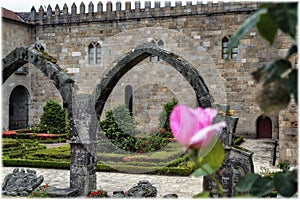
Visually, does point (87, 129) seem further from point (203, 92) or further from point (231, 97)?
point (231, 97)

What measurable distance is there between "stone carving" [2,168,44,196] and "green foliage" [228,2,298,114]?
6089 millimetres

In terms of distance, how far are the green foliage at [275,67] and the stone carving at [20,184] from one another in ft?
20.0

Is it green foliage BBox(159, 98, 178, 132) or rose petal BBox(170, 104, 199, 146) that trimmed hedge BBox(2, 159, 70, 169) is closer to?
green foliage BBox(159, 98, 178, 132)

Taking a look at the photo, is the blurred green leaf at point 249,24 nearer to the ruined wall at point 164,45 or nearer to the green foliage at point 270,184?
the green foliage at point 270,184

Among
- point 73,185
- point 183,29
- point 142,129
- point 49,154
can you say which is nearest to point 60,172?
point 49,154

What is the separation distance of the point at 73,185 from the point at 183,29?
10.8 metres

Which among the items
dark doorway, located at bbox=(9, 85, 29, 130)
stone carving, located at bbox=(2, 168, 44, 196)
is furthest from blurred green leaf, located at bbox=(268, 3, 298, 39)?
dark doorway, located at bbox=(9, 85, 29, 130)

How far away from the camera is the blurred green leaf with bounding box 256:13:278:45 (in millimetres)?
805

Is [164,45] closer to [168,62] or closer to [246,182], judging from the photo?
[168,62]

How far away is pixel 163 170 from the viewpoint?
346 inches

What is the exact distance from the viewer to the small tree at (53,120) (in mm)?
16500

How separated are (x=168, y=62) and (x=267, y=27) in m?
4.87

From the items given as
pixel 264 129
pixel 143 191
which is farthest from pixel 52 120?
pixel 143 191

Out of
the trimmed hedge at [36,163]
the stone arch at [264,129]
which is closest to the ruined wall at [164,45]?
the stone arch at [264,129]
